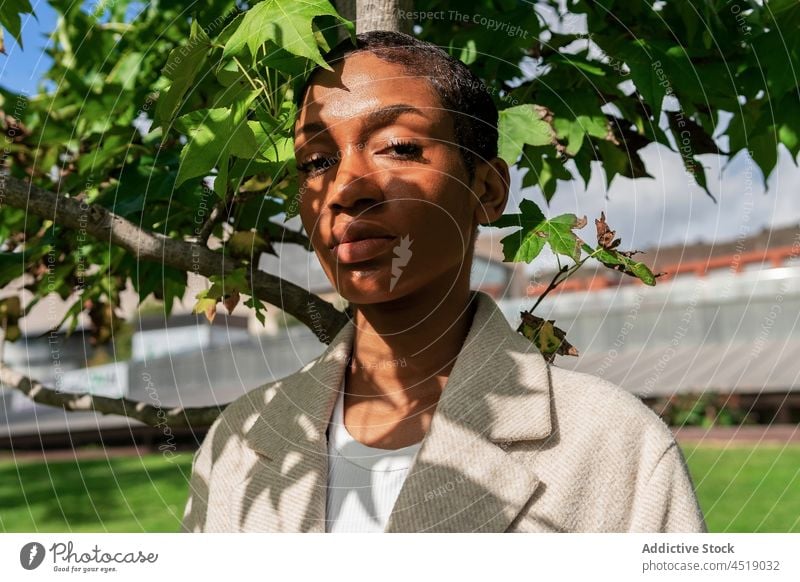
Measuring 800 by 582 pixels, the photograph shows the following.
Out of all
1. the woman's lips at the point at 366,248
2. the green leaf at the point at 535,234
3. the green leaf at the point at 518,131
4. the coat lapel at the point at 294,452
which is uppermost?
the green leaf at the point at 518,131

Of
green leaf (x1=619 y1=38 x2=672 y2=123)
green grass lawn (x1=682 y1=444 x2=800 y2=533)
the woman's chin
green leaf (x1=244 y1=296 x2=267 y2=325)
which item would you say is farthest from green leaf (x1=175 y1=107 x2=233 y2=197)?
green grass lawn (x1=682 y1=444 x2=800 y2=533)

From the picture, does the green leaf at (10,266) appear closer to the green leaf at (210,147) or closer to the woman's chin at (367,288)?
the green leaf at (210,147)

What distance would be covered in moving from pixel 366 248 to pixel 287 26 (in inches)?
12.3

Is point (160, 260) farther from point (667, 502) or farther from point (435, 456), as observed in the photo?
point (667, 502)

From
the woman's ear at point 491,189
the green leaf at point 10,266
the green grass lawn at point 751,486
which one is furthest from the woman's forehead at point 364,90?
the green grass lawn at point 751,486

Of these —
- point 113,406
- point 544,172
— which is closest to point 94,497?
point 113,406

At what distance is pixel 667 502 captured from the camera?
1.12 m

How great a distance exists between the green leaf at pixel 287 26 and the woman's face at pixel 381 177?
76 millimetres

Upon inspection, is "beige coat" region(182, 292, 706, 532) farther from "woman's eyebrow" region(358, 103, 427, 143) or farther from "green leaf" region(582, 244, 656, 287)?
"woman's eyebrow" region(358, 103, 427, 143)

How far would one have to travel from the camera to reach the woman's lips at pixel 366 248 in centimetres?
116

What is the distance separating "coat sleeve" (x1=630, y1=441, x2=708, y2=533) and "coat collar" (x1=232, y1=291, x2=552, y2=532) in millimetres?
145

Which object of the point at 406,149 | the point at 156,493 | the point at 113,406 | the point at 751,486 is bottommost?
the point at 751,486

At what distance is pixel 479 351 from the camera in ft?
4.17

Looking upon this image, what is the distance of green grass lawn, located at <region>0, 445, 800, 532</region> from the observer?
18.5ft
